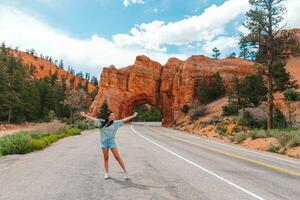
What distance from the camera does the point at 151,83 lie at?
82625mm

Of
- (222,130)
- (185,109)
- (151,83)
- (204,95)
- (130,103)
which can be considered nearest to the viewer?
(222,130)

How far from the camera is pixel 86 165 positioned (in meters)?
12.1

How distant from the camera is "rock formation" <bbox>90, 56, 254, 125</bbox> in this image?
75.8 meters

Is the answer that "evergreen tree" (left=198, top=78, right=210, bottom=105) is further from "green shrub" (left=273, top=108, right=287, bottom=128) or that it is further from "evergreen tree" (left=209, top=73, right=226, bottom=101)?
"green shrub" (left=273, top=108, right=287, bottom=128)

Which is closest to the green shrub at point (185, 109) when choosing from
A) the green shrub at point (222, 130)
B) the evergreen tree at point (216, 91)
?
the evergreen tree at point (216, 91)

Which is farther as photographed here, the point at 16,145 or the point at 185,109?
the point at 185,109

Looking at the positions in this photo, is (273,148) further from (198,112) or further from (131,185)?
(198,112)

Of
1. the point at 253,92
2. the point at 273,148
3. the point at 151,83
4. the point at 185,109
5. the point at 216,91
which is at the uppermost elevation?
the point at 151,83

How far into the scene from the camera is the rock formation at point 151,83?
75.8 metres

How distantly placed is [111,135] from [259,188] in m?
3.88

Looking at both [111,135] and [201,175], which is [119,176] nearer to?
[111,135]

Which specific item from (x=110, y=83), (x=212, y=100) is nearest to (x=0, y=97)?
(x=110, y=83)

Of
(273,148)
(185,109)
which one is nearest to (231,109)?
(185,109)

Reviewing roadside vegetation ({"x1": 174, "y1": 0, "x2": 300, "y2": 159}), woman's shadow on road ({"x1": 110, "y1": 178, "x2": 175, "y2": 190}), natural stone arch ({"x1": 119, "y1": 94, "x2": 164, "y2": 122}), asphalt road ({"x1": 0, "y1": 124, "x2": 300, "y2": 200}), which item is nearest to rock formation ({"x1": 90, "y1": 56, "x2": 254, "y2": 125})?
natural stone arch ({"x1": 119, "y1": 94, "x2": 164, "y2": 122})
